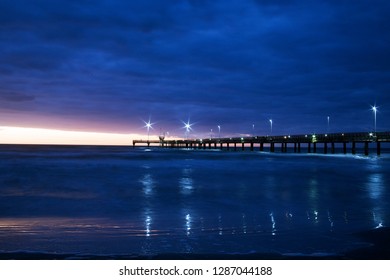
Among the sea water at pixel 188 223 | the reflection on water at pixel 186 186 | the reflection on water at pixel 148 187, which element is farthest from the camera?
the reflection on water at pixel 186 186

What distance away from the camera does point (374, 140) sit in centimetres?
6956

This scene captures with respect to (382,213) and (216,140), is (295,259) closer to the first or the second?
(382,213)

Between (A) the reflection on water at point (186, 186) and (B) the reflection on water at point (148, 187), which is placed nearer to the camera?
(B) the reflection on water at point (148, 187)

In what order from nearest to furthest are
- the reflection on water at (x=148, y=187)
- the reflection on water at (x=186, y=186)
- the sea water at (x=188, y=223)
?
1. the sea water at (x=188, y=223)
2. the reflection on water at (x=148, y=187)
3. the reflection on water at (x=186, y=186)

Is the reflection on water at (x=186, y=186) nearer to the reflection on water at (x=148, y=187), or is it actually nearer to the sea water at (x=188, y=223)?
the reflection on water at (x=148, y=187)

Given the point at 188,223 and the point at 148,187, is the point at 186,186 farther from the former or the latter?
the point at 188,223

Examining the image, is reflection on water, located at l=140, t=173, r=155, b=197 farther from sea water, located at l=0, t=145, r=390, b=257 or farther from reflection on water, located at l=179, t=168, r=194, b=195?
reflection on water, located at l=179, t=168, r=194, b=195

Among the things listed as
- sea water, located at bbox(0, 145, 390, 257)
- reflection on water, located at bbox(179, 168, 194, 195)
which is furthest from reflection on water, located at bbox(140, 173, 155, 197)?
reflection on water, located at bbox(179, 168, 194, 195)

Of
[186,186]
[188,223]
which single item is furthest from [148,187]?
[188,223]

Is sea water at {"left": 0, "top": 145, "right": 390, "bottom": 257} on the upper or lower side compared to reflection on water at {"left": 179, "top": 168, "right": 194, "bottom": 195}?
upper

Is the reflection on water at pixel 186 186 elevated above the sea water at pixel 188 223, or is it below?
below

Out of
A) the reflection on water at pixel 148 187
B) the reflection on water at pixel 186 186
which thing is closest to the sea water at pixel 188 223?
the reflection on water at pixel 148 187

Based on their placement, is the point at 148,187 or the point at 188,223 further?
the point at 148,187

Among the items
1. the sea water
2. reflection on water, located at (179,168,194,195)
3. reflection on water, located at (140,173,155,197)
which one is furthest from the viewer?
reflection on water, located at (179,168,194,195)
